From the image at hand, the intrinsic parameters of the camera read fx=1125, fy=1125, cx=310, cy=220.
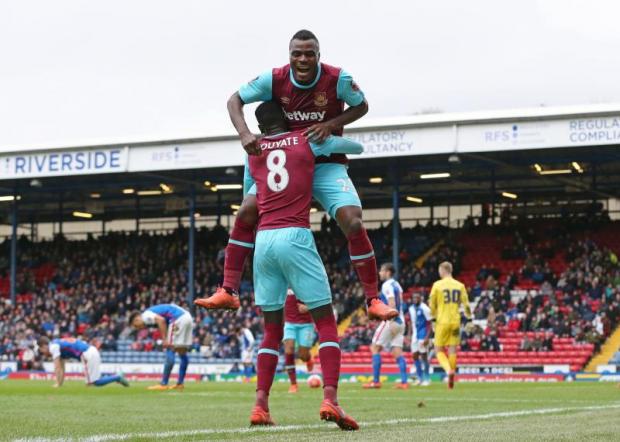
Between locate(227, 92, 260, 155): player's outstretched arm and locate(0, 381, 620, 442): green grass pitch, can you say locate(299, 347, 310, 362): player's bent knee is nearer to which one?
A: locate(0, 381, 620, 442): green grass pitch

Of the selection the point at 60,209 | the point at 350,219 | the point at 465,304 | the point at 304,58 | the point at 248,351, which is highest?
the point at 60,209

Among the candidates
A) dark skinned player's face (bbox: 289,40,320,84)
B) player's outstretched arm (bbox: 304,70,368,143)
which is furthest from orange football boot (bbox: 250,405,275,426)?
dark skinned player's face (bbox: 289,40,320,84)

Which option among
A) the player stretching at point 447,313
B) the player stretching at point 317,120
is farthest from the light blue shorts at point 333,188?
the player stretching at point 447,313

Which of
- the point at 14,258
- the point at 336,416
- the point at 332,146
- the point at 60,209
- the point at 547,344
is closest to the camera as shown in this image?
the point at 336,416

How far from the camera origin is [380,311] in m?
7.10

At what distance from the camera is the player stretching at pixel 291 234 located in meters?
7.10

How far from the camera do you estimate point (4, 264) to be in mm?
49406

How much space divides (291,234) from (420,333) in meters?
14.3

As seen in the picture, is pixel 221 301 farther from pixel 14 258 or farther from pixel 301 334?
pixel 14 258

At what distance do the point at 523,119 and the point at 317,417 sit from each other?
79.8 ft

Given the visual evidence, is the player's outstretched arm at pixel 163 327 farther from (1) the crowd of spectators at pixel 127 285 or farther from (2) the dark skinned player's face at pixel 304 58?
(1) the crowd of spectators at pixel 127 285

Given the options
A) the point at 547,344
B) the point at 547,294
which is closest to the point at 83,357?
the point at 547,344

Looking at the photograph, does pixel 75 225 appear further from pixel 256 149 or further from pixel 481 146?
pixel 256 149

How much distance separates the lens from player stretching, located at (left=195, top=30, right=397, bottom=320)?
714cm
